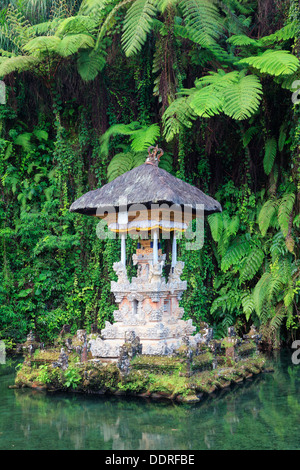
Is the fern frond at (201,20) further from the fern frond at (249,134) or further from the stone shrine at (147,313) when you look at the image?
the stone shrine at (147,313)

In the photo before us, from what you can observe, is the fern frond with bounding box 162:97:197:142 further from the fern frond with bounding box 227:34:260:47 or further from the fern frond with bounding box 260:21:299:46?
the fern frond with bounding box 260:21:299:46

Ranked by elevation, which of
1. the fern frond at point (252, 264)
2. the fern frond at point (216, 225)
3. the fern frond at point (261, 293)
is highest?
the fern frond at point (216, 225)

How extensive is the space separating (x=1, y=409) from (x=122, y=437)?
185 cm

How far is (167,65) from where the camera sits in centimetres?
1109

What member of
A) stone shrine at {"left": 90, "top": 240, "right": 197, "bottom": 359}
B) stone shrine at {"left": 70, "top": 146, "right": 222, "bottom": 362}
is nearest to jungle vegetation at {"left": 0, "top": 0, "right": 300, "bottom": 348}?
stone shrine at {"left": 70, "top": 146, "right": 222, "bottom": 362}

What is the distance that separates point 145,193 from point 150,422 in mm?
3182

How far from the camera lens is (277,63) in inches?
356

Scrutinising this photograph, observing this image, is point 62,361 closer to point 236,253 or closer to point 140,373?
point 140,373

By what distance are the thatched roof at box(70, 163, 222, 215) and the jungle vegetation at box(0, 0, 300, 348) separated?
5.10 ft

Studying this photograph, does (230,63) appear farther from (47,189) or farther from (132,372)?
(132,372)

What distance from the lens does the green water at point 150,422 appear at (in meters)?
4.93

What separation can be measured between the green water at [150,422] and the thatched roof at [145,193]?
255 cm

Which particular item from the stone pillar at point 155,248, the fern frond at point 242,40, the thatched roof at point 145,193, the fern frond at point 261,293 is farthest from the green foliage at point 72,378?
the fern frond at point 242,40

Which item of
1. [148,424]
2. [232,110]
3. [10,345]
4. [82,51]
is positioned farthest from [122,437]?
[82,51]
